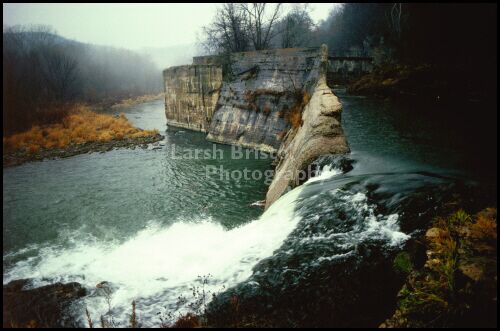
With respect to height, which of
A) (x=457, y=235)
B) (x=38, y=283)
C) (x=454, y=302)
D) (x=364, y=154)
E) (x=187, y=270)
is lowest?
(x=38, y=283)

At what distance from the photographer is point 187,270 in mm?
5816

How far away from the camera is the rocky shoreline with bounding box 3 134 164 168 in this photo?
16611 mm

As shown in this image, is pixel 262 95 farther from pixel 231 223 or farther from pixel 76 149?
pixel 76 149

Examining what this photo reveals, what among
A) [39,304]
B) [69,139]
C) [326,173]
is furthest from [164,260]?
[69,139]

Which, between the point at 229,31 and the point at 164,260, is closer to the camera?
the point at 164,260

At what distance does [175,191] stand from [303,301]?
8.79 meters

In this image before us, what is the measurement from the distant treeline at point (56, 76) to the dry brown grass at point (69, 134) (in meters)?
1.12

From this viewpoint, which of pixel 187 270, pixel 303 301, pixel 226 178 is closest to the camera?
pixel 303 301

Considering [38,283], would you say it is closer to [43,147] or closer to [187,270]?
[187,270]

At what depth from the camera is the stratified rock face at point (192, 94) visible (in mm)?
20625

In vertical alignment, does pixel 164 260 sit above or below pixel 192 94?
below

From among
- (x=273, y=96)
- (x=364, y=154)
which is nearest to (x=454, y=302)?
(x=364, y=154)

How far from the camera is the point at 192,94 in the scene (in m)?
22.2

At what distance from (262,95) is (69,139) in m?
13.4
